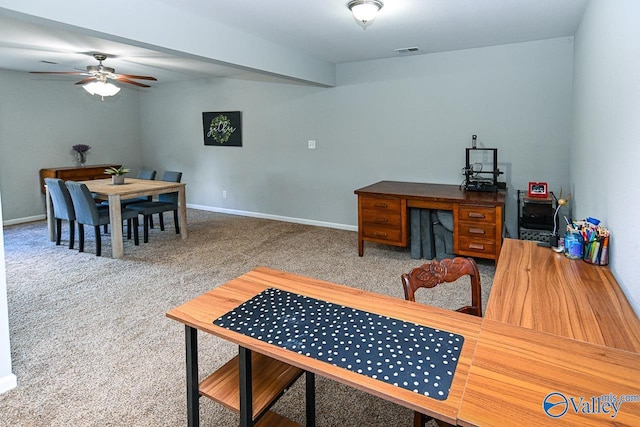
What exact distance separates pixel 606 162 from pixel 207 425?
2.42 meters

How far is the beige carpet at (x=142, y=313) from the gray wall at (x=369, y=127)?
0.83m

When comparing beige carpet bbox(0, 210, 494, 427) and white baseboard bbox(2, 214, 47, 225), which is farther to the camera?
white baseboard bbox(2, 214, 47, 225)

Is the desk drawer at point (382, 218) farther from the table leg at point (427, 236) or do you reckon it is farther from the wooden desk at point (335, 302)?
the wooden desk at point (335, 302)

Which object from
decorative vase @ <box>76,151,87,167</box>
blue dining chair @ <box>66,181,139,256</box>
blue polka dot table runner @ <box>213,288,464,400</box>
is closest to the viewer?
blue polka dot table runner @ <box>213,288,464,400</box>

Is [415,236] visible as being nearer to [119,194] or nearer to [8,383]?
[119,194]

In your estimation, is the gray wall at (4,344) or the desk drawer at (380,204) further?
the desk drawer at (380,204)

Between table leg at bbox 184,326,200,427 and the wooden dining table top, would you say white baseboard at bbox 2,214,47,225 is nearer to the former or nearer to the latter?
the wooden dining table top

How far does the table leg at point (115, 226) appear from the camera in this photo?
446 centimetres

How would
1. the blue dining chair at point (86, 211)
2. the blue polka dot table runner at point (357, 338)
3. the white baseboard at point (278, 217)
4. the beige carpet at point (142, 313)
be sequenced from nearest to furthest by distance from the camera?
1. the blue polka dot table runner at point (357, 338)
2. the beige carpet at point (142, 313)
3. the blue dining chair at point (86, 211)
4. the white baseboard at point (278, 217)

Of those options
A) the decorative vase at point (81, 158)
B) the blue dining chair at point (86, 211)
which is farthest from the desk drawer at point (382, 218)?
the decorative vase at point (81, 158)

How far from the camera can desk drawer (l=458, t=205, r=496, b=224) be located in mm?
3791

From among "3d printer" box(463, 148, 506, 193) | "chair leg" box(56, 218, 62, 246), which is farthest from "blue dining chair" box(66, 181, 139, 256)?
"3d printer" box(463, 148, 506, 193)

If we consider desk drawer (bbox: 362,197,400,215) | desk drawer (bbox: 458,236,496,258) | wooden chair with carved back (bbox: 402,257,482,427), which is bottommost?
desk drawer (bbox: 458,236,496,258)

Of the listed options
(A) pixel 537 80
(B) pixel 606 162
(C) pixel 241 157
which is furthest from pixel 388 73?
(B) pixel 606 162
